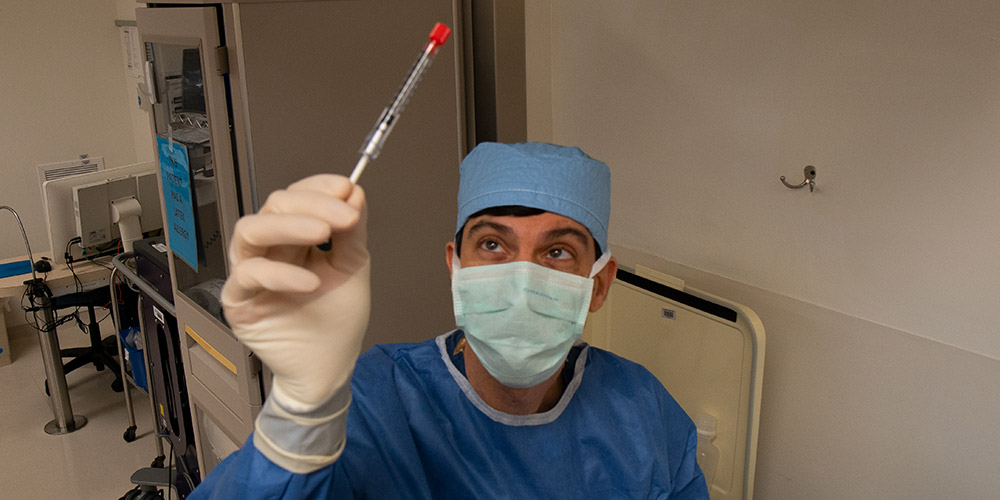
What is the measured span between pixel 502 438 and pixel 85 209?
9.66ft

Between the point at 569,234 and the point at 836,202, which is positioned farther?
the point at 836,202

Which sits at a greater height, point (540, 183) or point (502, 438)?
point (540, 183)

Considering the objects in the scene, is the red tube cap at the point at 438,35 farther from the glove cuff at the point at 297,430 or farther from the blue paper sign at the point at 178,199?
the blue paper sign at the point at 178,199

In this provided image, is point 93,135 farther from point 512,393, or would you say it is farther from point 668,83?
point 512,393

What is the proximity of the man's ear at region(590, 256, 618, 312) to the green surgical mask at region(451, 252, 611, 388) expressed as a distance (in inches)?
3.6

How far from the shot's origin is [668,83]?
1.89 meters

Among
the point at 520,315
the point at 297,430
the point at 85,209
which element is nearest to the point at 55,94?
the point at 85,209

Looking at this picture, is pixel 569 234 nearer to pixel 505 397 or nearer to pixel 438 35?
pixel 505 397

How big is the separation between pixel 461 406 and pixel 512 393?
89 mm

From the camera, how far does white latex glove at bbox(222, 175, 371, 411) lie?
2.23 ft

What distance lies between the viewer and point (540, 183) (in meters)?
1.20

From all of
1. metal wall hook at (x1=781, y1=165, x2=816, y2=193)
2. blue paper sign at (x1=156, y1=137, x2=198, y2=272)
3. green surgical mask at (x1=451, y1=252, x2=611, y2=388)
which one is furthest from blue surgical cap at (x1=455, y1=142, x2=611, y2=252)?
blue paper sign at (x1=156, y1=137, x2=198, y2=272)

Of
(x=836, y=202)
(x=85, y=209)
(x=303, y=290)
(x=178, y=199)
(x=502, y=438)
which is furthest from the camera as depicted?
(x=85, y=209)

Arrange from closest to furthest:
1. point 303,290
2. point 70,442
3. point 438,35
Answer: point 303,290 → point 438,35 → point 70,442
